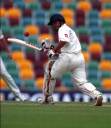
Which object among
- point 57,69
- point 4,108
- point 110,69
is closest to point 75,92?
point 110,69

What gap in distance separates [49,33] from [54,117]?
38.6 ft

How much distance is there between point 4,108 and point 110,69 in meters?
9.37

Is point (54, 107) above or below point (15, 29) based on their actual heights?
below

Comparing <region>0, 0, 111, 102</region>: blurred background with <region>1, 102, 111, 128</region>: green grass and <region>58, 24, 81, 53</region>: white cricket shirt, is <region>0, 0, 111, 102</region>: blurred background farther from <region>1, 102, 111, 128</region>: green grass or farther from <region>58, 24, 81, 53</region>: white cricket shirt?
<region>1, 102, 111, 128</region>: green grass

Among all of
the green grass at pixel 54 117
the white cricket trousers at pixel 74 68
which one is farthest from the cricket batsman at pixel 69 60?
the green grass at pixel 54 117

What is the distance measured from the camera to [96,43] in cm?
2039

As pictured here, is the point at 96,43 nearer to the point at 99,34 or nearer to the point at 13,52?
the point at 99,34

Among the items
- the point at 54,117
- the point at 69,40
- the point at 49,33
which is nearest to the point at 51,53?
the point at 69,40

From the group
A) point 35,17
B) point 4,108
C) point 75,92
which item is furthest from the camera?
point 35,17

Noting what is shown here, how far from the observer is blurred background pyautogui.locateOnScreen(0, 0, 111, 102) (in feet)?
62.8

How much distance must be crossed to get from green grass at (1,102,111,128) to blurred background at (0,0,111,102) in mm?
7829

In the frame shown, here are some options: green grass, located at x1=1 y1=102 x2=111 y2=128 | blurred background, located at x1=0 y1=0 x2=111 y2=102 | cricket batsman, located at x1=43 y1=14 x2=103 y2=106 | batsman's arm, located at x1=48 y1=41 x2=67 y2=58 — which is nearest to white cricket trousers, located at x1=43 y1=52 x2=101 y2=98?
cricket batsman, located at x1=43 y1=14 x2=103 y2=106

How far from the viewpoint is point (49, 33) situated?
2083 cm

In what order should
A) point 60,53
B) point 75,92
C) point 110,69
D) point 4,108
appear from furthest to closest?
point 110,69 → point 75,92 → point 60,53 → point 4,108
